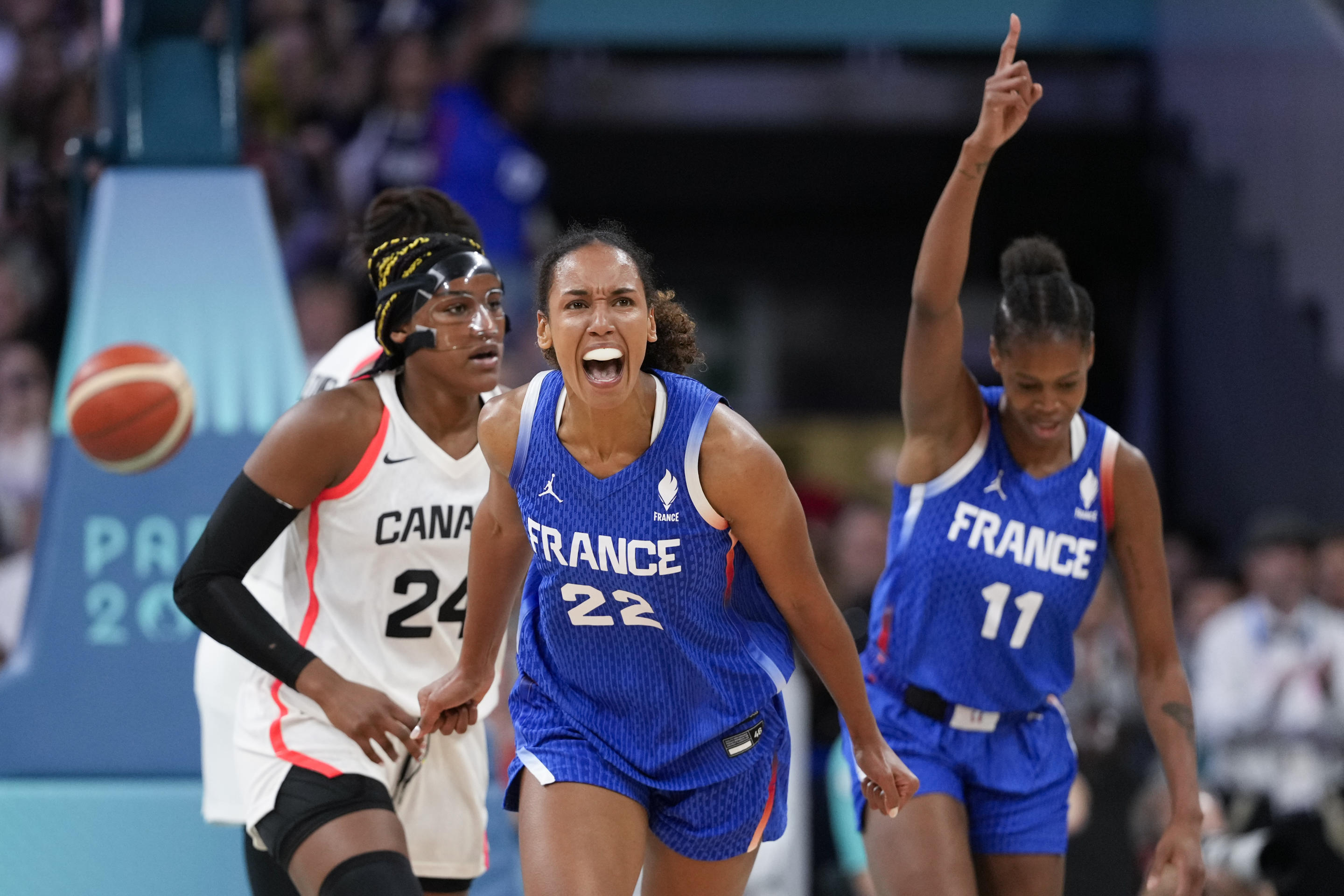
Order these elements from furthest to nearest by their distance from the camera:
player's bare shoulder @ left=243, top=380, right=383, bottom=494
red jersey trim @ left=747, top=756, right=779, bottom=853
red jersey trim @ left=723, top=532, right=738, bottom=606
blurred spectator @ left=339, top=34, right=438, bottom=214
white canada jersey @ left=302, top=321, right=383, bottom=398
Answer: blurred spectator @ left=339, top=34, right=438, bottom=214, white canada jersey @ left=302, top=321, right=383, bottom=398, player's bare shoulder @ left=243, top=380, right=383, bottom=494, red jersey trim @ left=747, top=756, right=779, bottom=853, red jersey trim @ left=723, top=532, right=738, bottom=606

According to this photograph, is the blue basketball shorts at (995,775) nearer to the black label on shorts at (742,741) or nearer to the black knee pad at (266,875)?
the black label on shorts at (742,741)

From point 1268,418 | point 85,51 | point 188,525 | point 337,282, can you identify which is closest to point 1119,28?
point 1268,418

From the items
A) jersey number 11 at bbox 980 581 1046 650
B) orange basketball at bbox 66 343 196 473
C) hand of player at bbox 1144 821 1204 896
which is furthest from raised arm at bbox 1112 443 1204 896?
orange basketball at bbox 66 343 196 473

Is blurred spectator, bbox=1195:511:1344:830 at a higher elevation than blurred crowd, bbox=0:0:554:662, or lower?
lower

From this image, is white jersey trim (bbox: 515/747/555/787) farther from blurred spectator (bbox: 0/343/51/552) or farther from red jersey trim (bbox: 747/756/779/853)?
blurred spectator (bbox: 0/343/51/552)

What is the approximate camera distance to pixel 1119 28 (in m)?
9.94

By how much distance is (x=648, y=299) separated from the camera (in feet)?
10.6

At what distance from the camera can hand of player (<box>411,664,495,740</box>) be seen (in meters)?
3.33

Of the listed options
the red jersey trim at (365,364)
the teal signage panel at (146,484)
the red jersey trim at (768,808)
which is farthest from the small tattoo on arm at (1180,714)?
the teal signage panel at (146,484)

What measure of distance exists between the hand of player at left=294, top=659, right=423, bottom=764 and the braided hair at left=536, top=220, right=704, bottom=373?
799 mm

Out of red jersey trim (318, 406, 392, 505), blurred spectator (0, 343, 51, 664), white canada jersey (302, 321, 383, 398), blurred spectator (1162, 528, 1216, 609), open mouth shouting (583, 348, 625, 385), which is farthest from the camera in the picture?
blurred spectator (1162, 528, 1216, 609)

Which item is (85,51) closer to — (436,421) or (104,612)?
(104,612)

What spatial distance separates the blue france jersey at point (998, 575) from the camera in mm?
3742

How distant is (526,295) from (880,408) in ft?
13.1
